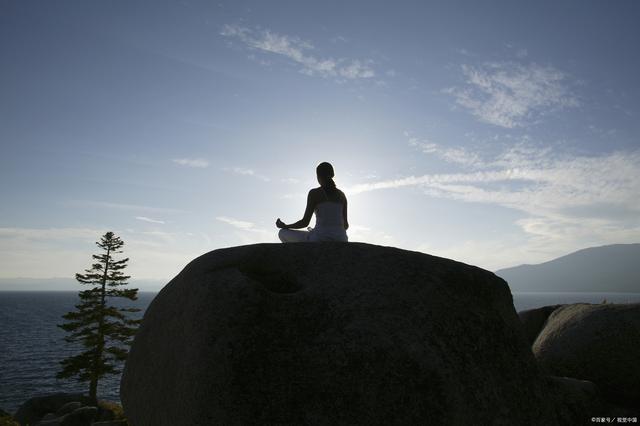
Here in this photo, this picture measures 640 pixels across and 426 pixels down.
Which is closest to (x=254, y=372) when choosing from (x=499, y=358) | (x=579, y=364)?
(x=499, y=358)

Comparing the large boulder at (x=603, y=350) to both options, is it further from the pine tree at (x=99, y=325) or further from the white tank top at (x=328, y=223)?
the pine tree at (x=99, y=325)

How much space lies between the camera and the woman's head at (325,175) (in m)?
7.59

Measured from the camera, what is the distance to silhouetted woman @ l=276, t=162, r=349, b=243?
7.45m

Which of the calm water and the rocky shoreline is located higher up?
the rocky shoreline

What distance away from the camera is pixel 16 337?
99812 mm

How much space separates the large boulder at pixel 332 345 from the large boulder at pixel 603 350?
292 centimetres

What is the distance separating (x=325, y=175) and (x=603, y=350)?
6380 mm

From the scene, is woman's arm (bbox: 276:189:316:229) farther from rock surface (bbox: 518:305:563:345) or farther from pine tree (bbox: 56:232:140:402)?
pine tree (bbox: 56:232:140:402)

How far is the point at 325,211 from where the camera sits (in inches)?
293

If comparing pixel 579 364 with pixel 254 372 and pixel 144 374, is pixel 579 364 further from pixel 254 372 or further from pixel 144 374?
pixel 144 374

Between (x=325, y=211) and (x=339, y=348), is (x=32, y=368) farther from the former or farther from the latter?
(x=339, y=348)

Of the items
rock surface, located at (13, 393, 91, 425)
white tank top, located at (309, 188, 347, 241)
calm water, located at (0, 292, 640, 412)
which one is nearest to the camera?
white tank top, located at (309, 188, 347, 241)

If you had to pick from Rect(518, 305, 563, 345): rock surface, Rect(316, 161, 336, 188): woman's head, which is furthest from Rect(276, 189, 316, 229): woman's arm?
Rect(518, 305, 563, 345): rock surface

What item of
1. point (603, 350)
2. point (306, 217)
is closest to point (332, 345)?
point (306, 217)
